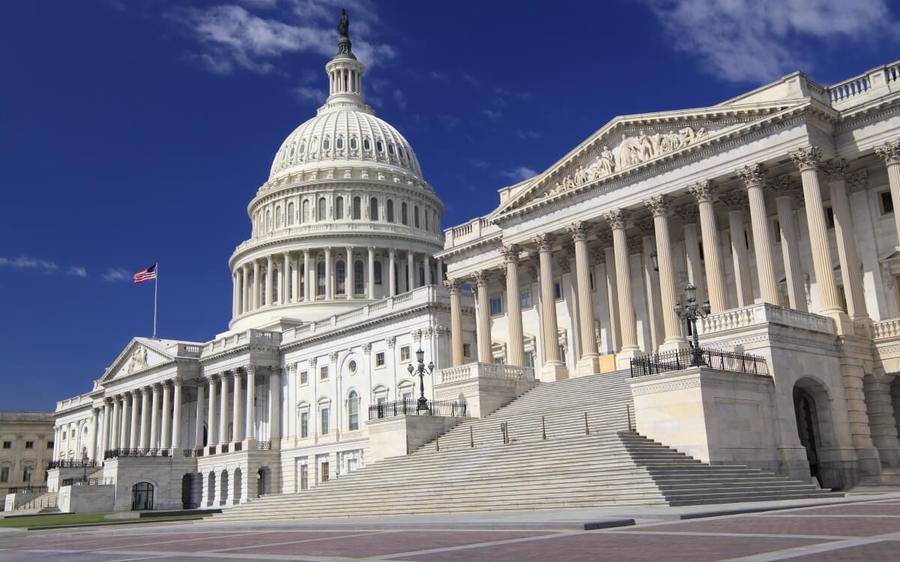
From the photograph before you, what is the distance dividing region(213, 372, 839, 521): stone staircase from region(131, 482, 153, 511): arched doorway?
52954mm

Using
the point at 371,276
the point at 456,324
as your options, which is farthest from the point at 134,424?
the point at 456,324

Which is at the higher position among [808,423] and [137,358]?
[137,358]

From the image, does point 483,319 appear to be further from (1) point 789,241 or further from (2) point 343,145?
(2) point 343,145

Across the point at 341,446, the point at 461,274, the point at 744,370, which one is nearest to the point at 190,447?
the point at 341,446

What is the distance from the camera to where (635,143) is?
5128 cm

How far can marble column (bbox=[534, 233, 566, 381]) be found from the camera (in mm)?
54656

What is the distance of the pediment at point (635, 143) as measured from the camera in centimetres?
4625

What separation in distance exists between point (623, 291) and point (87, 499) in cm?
6101

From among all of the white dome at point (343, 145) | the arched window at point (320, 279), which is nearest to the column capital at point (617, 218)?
the arched window at point (320, 279)

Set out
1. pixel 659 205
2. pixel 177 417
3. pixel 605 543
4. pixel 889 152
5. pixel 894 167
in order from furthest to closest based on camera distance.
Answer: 1. pixel 177 417
2. pixel 659 205
3. pixel 889 152
4. pixel 894 167
5. pixel 605 543

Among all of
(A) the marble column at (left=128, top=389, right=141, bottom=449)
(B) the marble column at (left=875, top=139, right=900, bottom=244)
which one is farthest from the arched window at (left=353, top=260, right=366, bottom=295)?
(B) the marble column at (left=875, top=139, right=900, bottom=244)

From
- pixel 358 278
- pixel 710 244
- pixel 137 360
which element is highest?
pixel 358 278

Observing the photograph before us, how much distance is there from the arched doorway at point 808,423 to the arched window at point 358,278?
2840 inches

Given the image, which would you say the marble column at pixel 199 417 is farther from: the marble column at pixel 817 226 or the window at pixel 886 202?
the window at pixel 886 202
